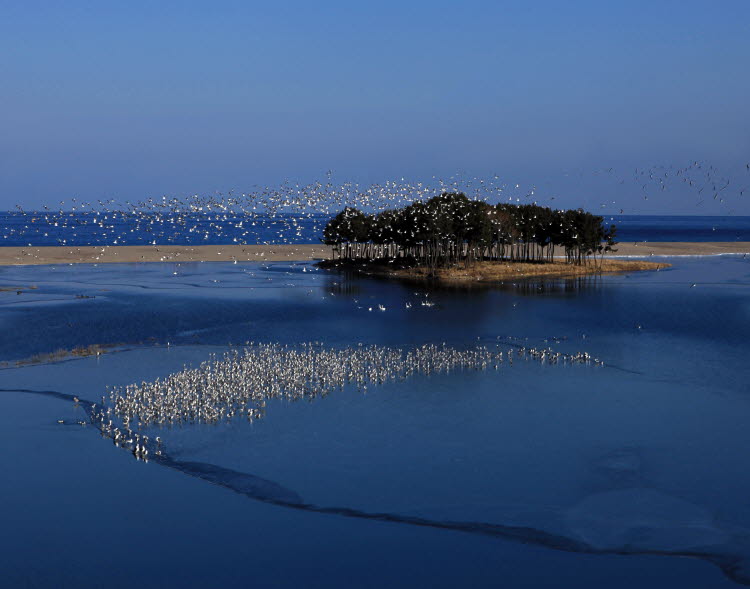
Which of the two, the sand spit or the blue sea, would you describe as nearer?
the blue sea

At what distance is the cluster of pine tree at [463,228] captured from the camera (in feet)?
446

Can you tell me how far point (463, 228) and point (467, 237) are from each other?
4.57m

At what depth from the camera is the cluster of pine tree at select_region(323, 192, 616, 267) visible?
136m

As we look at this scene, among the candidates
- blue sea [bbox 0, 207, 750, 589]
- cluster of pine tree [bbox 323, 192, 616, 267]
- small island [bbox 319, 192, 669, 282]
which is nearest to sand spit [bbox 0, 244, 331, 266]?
cluster of pine tree [bbox 323, 192, 616, 267]

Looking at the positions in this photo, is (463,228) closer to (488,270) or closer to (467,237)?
(467,237)

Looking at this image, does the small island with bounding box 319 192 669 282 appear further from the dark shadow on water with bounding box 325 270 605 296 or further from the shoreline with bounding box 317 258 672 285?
the dark shadow on water with bounding box 325 270 605 296

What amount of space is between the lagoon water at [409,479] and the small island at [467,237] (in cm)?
7143

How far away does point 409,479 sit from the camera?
30922 mm

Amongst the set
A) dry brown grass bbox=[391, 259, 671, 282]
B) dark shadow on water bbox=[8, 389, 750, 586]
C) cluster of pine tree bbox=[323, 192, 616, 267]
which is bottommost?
dark shadow on water bbox=[8, 389, 750, 586]

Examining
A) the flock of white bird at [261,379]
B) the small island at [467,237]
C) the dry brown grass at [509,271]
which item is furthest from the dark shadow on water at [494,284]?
the flock of white bird at [261,379]

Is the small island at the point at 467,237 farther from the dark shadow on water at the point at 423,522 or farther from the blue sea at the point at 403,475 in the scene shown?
the dark shadow on water at the point at 423,522

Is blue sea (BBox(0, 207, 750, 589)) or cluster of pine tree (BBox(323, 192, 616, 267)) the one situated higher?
cluster of pine tree (BBox(323, 192, 616, 267))

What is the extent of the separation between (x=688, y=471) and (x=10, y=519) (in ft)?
82.4

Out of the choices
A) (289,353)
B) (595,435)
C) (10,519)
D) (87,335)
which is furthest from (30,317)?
(595,435)
